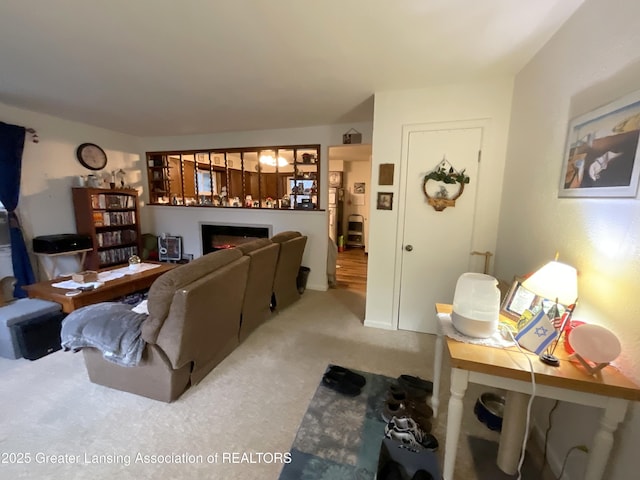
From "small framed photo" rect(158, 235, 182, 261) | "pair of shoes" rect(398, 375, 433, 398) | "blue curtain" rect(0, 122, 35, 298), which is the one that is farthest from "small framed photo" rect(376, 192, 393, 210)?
"blue curtain" rect(0, 122, 35, 298)

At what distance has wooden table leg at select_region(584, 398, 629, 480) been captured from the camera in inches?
37.2

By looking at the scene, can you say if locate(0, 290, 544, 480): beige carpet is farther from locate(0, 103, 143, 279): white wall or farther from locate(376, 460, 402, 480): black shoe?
locate(0, 103, 143, 279): white wall

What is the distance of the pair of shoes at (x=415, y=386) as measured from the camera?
186 centimetres

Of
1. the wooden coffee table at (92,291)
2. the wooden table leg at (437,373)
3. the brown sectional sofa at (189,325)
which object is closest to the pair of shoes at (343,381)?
the wooden table leg at (437,373)

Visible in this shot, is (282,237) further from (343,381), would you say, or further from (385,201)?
(343,381)

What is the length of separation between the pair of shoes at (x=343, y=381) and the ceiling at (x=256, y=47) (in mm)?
2339

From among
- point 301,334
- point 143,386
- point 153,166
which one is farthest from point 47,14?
point 153,166

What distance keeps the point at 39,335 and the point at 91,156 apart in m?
3.03

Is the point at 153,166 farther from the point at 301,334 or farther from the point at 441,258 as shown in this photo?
the point at 441,258

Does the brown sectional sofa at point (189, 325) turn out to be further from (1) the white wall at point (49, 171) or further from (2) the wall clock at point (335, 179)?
(2) the wall clock at point (335, 179)

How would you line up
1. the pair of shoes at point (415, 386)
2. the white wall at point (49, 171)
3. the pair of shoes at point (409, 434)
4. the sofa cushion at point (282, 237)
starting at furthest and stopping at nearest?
the white wall at point (49, 171), the sofa cushion at point (282, 237), the pair of shoes at point (415, 386), the pair of shoes at point (409, 434)

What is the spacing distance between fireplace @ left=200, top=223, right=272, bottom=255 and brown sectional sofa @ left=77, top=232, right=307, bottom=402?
198 centimetres

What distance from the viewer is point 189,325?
1656mm

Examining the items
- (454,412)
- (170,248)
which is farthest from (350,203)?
(454,412)
